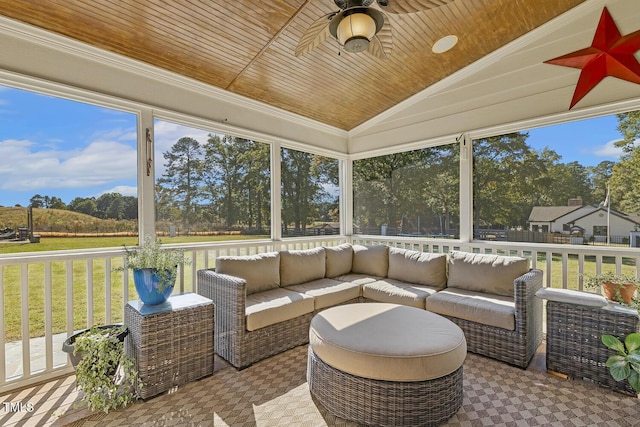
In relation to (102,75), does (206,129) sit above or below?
below

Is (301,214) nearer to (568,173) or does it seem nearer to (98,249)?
(98,249)

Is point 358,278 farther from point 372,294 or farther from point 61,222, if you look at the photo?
point 61,222

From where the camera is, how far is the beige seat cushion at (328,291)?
339cm

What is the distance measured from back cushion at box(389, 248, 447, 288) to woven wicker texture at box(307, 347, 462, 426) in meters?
1.72

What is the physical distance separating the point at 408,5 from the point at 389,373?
229 centimetres

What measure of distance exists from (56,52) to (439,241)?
4735 millimetres

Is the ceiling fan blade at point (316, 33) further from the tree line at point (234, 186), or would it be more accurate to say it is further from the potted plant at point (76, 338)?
the potted plant at point (76, 338)

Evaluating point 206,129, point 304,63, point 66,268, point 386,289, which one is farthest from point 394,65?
point 66,268

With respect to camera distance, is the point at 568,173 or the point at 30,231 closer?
the point at 30,231

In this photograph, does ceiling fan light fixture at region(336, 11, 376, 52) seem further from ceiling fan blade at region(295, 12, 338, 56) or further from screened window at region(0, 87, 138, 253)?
screened window at region(0, 87, 138, 253)

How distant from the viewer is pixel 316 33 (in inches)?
91.1

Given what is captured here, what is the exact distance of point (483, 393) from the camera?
2.38m

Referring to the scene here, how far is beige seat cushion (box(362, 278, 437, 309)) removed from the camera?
3.36 metres

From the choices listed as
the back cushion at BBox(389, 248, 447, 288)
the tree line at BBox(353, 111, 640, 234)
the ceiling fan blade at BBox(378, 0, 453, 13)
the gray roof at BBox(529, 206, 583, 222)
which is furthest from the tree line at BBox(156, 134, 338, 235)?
the gray roof at BBox(529, 206, 583, 222)
